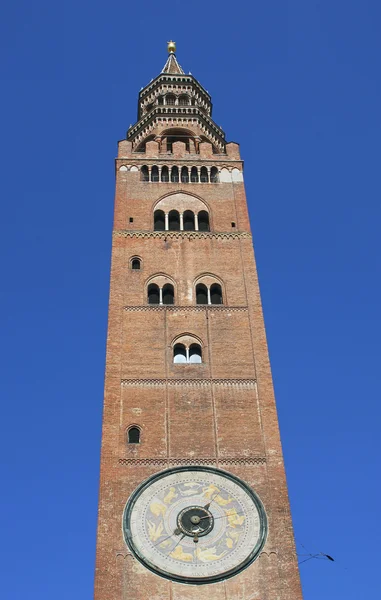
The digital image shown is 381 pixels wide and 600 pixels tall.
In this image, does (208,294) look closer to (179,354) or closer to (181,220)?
(179,354)

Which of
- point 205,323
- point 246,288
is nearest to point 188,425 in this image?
point 205,323

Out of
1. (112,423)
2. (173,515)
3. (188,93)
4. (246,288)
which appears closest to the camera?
(173,515)

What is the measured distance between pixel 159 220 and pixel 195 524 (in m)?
12.0

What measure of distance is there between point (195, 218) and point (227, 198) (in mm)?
1684

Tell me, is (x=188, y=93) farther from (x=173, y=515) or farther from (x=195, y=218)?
(x=173, y=515)

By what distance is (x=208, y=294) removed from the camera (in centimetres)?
2530

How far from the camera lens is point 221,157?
3095 centimetres

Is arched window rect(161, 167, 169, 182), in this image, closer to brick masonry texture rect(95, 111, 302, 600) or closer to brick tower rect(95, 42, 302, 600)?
brick tower rect(95, 42, 302, 600)

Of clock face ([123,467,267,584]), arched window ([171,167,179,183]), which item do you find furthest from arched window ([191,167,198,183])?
clock face ([123,467,267,584])

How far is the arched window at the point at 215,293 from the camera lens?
993 inches

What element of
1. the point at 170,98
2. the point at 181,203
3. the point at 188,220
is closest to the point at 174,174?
the point at 181,203

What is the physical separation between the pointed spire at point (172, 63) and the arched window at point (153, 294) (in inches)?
674

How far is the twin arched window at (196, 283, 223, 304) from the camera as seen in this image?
82.7ft

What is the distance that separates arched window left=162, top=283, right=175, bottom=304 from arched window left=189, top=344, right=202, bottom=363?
2.06m
